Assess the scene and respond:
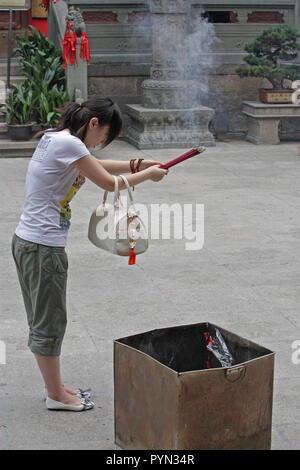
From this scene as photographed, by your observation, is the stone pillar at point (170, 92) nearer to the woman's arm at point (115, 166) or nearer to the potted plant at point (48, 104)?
the potted plant at point (48, 104)

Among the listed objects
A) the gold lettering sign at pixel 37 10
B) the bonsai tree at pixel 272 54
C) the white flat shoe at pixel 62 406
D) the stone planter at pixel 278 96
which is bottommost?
the white flat shoe at pixel 62 406

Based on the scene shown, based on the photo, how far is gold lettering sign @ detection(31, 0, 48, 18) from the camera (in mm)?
17781

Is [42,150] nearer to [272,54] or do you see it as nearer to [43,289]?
[43,289]

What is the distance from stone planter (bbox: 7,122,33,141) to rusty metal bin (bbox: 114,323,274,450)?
332 inches

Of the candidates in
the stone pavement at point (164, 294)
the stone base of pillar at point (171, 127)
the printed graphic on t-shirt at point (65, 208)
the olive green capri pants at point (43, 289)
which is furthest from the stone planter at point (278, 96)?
the olive green capri pants at point (43, 289)

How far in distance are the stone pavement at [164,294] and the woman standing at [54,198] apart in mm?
491

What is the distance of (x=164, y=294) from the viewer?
666 centimetres

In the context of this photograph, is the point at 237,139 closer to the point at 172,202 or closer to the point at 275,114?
the point at 275,114

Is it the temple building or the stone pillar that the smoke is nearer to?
the temple building

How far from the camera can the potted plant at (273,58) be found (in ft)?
43.9

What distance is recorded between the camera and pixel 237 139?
14438 mm

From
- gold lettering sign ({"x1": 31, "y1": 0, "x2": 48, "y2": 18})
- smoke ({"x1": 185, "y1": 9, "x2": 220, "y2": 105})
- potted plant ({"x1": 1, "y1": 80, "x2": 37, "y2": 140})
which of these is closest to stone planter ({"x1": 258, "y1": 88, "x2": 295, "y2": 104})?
smoke ({"x1": 185, "y1": 9, "x2": 220, "y2": 105})

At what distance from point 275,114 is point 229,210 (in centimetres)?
481

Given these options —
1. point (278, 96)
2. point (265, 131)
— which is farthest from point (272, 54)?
point (265, 131)
